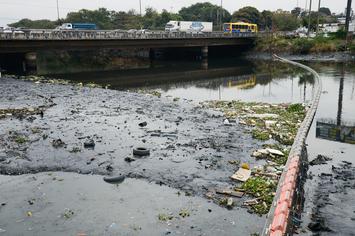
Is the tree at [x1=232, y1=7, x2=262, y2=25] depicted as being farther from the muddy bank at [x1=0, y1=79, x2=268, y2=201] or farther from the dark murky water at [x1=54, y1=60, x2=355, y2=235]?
the muddy bank at [x1=0, y1=79, x2=268, y2=201]

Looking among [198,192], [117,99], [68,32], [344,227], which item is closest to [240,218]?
[198,192]

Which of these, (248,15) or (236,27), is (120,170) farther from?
(248,15)

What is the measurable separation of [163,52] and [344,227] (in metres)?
58.3

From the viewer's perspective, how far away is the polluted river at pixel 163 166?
7.10 m

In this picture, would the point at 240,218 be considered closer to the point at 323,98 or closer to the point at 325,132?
the point at 325,132

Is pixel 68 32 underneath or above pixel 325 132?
above

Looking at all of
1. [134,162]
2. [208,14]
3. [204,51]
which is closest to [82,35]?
[204,51]

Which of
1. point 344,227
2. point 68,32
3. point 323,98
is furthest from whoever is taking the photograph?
point 68,32

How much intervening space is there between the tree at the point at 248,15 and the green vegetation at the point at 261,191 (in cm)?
10309

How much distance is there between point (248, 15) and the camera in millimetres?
105250

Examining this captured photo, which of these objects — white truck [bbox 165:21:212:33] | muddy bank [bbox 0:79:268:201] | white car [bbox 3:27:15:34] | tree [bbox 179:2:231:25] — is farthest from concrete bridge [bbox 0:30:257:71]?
tree [bbox 179:2:231:25]

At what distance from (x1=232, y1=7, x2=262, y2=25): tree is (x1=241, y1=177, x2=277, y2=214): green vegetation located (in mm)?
103086

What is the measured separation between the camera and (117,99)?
21.6 m

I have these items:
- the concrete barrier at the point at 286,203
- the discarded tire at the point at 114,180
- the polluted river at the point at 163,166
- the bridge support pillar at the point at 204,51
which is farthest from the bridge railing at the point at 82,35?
the concrete barrier at the point at 286,203
